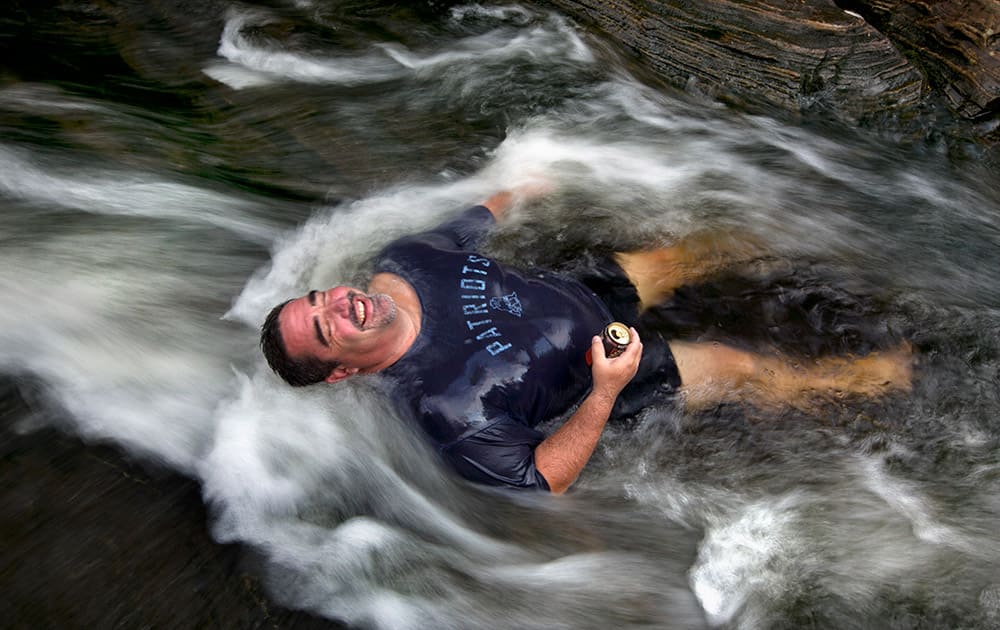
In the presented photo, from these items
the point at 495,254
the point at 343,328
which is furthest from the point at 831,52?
the point at 343,328

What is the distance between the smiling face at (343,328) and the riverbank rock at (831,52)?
11.2 feet

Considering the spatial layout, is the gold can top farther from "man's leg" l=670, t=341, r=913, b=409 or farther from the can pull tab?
"man's leg" l=670, t=341, r=913, b=409

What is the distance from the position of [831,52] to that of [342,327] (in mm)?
4355

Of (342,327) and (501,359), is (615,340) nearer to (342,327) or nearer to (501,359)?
(501,359)

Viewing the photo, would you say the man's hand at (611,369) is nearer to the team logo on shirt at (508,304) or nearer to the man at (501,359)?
the man at (501,359)

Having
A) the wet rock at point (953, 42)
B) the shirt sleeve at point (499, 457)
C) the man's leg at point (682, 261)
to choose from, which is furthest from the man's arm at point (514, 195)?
the wet rock at point (953, 42)

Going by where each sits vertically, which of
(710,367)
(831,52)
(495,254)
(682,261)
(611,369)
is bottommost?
(495,254)

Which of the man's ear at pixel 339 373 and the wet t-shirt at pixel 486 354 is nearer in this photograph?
the wet t-shirt at pixel 486 354

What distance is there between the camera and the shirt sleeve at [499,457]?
2930 mm

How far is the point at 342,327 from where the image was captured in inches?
117

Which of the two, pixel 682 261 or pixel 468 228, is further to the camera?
pixel 682 261

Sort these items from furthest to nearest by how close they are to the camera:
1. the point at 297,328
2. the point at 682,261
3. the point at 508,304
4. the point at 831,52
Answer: the point at 831,52 → the point at 682,261 → the point at 508,304 → the point at 297,328

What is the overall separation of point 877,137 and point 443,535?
13.4ft

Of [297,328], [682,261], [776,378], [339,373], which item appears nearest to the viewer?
[297,328]
